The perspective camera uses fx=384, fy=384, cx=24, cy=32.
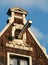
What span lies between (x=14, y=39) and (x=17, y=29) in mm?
819

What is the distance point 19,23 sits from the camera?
26.1 m

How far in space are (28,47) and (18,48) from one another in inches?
28.6

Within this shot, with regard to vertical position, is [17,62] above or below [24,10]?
below

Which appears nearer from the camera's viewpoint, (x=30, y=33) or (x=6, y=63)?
(x=6, y=63)

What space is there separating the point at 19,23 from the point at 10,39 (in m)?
1.42

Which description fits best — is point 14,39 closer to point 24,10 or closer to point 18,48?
point 18,48

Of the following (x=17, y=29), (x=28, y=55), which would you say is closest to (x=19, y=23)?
(x=17, y=29)

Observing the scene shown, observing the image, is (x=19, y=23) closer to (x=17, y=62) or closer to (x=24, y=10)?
(x=24, y=10)

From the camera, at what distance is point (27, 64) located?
83.4 ft

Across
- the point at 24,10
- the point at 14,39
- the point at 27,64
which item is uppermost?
the point at 24,10

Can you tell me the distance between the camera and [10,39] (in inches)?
998

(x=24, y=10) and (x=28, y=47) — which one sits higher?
(x=24, y=10)

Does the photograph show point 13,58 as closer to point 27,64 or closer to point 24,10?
point 27,64

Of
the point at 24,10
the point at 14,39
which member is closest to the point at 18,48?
the point at 14,39
